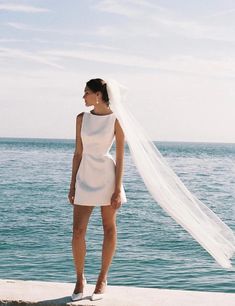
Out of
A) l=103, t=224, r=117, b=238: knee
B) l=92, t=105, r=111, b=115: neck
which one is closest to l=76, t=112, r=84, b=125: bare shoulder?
l=92, t=105, r=111, b=115: neck

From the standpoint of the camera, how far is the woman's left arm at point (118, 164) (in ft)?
14.6

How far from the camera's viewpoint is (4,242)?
1628cm

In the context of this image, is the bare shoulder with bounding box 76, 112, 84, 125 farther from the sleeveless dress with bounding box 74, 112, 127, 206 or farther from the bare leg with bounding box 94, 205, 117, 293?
the bare leg with bounding box 94, 205, 117, 293

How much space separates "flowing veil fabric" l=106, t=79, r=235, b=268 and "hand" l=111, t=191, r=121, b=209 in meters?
A: 0.26

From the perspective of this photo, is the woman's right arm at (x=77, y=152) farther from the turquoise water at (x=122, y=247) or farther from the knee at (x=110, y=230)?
the turquoise water at (x=122, y=247)

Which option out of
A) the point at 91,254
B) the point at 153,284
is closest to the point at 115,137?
the point at 153,284

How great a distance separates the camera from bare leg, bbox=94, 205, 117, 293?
177 inches

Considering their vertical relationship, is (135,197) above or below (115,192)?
below

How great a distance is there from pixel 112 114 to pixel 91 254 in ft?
33.4

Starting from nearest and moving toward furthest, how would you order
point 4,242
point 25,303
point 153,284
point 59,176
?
point 25,303 < point 153,284 < point 4,242 < point 59,176

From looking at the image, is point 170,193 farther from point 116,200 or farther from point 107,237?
point 107,237

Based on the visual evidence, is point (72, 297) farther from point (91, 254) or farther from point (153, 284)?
point (91, 254)

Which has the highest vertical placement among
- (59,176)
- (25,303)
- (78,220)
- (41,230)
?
(78,220)

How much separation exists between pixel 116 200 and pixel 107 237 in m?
0.32
